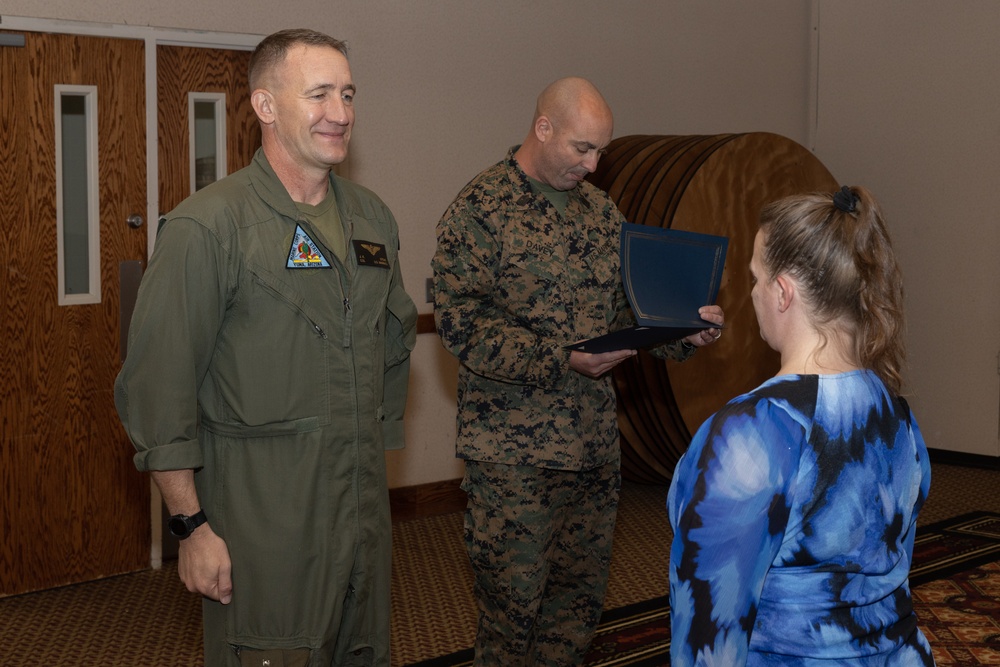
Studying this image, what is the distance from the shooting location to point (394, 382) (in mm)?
2385

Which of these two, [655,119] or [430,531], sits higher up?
[655,119]

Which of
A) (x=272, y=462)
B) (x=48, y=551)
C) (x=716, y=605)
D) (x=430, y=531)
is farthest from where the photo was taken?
(x=430, y=531)

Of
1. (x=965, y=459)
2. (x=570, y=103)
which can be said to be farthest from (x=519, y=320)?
(x=965, y=459)

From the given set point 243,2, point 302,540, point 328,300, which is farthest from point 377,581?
point 243,2

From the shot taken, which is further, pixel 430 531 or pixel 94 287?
pixel 430 531

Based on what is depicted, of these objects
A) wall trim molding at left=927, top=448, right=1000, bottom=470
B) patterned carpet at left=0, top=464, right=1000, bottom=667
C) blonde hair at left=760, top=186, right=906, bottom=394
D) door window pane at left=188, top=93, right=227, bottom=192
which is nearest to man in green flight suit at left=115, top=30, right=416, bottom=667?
blonde hair at left=760, top=186, right=906, bottom=394

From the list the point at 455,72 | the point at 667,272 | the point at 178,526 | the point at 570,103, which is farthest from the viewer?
the point at 455,72

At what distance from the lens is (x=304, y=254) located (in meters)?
2.09

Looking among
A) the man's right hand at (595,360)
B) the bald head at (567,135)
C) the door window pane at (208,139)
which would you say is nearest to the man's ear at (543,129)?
the bald head at (567,135)

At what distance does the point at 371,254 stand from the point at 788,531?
1.10m

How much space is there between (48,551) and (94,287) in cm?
107

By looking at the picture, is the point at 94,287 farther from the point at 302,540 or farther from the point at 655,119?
the point at 655,119

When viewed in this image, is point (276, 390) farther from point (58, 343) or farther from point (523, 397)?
point (58, 343)

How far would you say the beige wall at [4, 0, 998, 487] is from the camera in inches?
190
